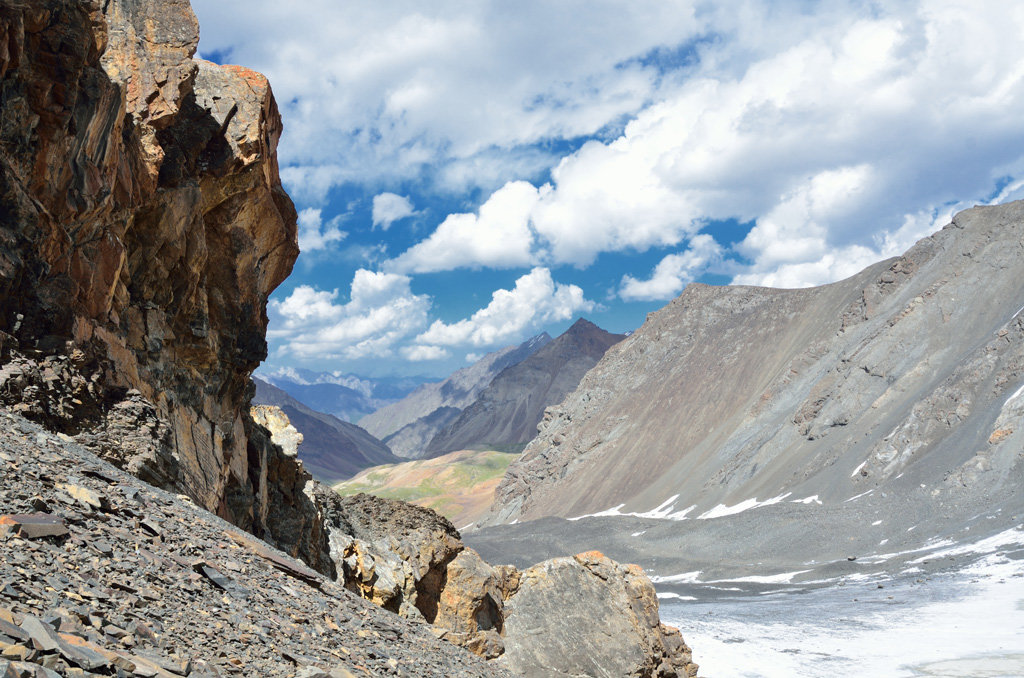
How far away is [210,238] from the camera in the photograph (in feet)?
62.5

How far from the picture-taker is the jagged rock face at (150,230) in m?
13.1

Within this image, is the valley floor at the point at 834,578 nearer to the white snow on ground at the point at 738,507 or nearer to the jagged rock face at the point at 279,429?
the white snow on ground at the point at 738,507

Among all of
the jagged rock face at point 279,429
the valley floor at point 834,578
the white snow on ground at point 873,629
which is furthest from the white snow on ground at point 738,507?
the jagged rock face at point 279,429

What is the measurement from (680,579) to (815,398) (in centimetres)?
3723

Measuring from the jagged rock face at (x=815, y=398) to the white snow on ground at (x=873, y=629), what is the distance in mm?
18958

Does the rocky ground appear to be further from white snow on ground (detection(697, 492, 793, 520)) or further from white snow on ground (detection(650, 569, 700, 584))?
white snow on ground (detection(697, 492, 793, 520))

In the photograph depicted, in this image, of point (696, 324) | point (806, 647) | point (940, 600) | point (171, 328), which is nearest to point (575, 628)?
point (171, 328)

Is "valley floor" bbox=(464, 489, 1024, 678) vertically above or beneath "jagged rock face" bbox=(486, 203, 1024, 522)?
beneath

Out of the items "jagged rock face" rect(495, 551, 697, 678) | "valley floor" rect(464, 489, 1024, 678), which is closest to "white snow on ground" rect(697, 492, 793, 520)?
"valley floor" rect(464, 489, 1024, 678)

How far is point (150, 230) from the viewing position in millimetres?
16656

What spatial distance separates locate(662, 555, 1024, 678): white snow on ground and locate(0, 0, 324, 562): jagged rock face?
25.8 meters

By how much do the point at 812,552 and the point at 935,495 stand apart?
447 inches

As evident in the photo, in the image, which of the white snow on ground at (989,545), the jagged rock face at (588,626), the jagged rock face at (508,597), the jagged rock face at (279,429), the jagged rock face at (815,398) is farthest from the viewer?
the jagged rock face at (815,398)

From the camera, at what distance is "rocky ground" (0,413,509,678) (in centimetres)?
604
